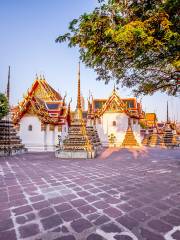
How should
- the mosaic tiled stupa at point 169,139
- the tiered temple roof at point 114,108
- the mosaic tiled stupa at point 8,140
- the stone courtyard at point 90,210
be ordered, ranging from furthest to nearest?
1. the tiered temple roof at point 114,108
2. the mosaic tiled stupa at point 169,139
3. the mosaic tiled stupa at point 8,140
4. the stone courtyard at point 90,210

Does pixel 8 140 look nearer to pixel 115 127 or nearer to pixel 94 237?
pixel 94 237

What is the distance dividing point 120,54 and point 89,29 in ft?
4.36

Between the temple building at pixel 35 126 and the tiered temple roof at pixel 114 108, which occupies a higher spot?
the tiered temple roof at pixel 114 108

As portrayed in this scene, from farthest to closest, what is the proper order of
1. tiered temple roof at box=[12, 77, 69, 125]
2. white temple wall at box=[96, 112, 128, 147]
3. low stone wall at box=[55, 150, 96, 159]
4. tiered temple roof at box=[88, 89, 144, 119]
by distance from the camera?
white temple wall at box=[96, 112, 128, 147] < tiered temple roof at box=[88, 89, 144, 119] < tiered temple roof at box=[12, 77, 69, 125] < low stone wall at box=[55, 150, 96, 159]

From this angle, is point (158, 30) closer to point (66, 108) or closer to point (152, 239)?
point (152, 239)

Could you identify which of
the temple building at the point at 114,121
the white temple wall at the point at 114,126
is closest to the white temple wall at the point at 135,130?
the temple building at the point at 114,121

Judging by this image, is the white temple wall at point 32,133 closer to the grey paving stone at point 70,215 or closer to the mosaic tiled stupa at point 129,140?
the mosaic tiled stupa at point 129,140

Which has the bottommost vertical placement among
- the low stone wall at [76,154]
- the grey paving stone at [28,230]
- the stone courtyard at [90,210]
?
the low stone wall at [76,154]

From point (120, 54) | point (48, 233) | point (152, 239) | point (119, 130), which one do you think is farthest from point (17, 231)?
point (119, 130)

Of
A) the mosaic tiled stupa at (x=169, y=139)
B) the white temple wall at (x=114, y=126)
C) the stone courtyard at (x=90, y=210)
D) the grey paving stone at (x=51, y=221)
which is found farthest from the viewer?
the white temple wall at (x=114, y=126)

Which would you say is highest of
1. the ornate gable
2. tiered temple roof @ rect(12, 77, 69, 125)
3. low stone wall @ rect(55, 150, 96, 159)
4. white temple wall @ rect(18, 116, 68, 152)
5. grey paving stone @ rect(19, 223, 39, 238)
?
the ornate gable

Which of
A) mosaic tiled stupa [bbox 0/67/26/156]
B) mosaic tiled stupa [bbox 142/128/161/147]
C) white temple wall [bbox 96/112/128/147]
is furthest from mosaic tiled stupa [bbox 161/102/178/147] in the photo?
mosaic tiled stupa [bbox 0/67/26/156]

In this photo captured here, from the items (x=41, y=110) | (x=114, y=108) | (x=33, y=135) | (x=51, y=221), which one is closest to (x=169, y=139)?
(x=114, y=108)

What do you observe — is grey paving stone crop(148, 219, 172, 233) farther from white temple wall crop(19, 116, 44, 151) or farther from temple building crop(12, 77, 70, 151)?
white temple wall crop(19, 116, 44, 151)
